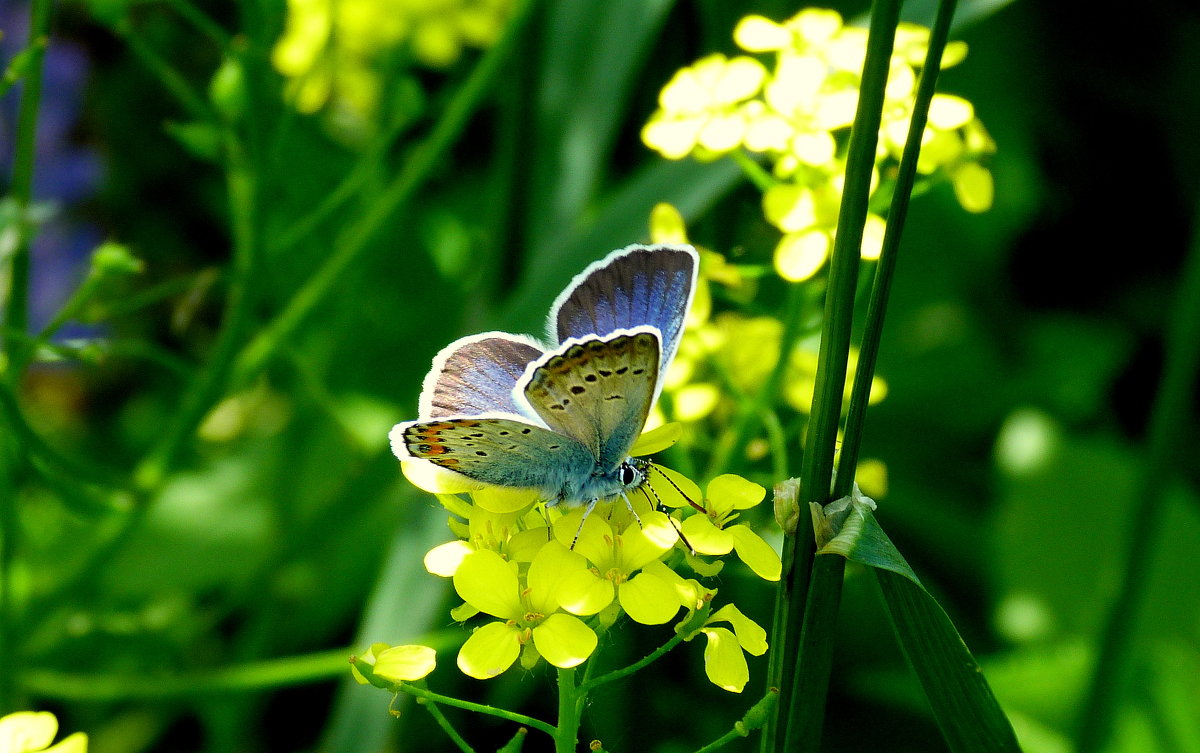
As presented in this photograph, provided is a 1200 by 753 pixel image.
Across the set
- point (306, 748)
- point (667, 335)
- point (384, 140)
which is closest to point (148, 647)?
point (306, 748)

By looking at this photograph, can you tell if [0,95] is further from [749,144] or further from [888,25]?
[888,25]

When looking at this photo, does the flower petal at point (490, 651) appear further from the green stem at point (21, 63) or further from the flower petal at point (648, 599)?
the green stem at point (21, 63)

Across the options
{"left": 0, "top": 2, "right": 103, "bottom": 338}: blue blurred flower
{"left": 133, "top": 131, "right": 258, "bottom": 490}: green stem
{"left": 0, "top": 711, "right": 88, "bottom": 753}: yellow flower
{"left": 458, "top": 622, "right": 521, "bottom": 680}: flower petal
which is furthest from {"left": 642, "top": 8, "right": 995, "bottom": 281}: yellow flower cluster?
{"left": 0, "top": 2, "right": 103, "bottom": 338}: blue blurred flower

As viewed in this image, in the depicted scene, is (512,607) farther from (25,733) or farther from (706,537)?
(25,733)

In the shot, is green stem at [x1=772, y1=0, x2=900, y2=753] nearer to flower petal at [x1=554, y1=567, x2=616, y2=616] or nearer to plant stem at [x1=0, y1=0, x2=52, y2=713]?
flower petal at [x1=554, y1=567, x2=616, y2=616]

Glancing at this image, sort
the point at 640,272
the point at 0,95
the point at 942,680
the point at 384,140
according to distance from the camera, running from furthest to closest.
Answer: the point at 384,140 < the point at 0,95 < the point at 640,272 < the point at 942,680

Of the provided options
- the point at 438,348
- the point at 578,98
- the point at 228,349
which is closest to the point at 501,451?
the point at 228,349
